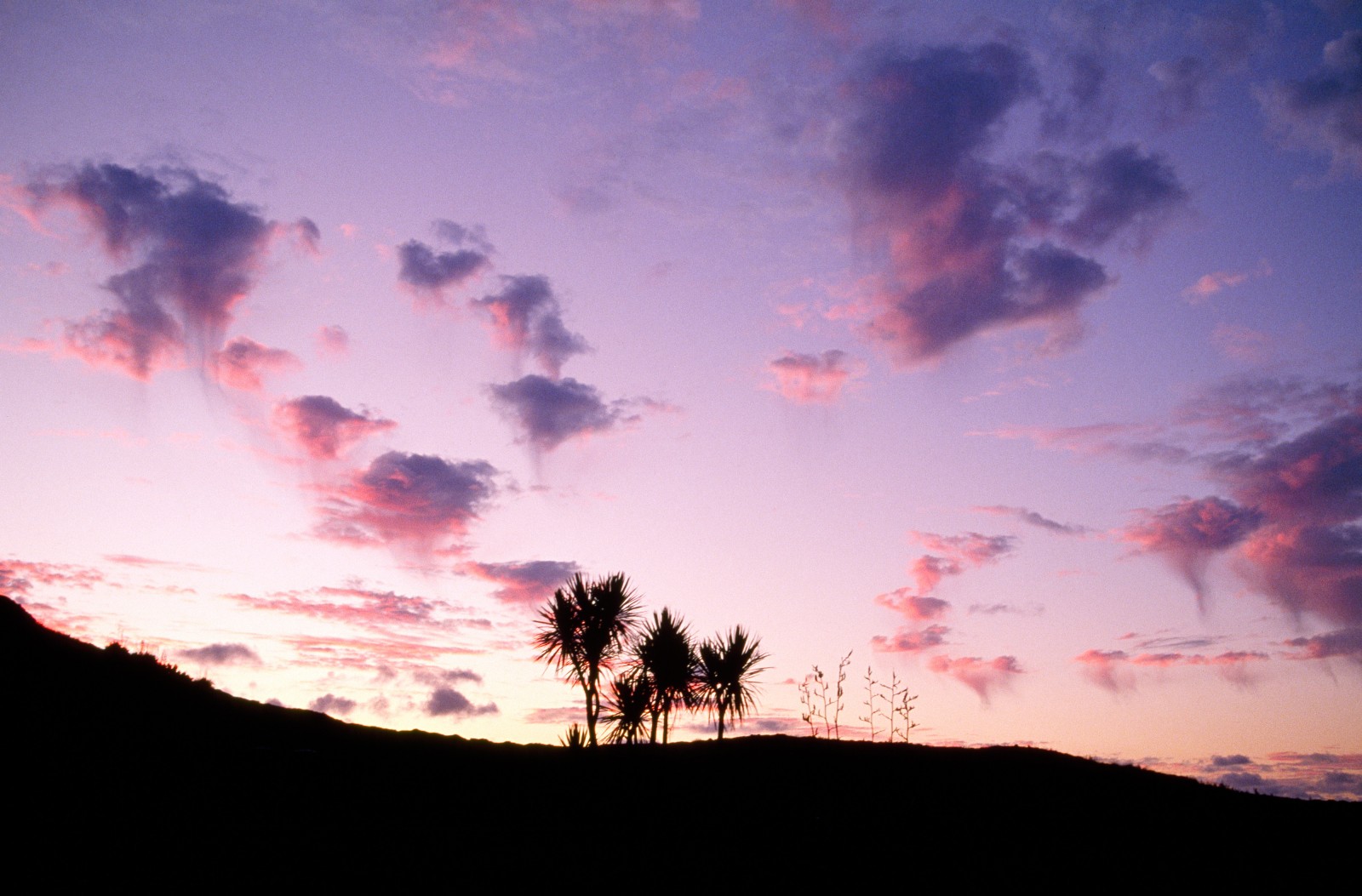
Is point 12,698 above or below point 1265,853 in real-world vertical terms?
above

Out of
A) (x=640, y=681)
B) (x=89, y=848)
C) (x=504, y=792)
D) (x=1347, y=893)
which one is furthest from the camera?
(x=640, y=681)

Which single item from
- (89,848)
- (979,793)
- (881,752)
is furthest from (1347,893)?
(89,848)

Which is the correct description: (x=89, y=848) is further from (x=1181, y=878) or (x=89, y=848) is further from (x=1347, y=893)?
(x=1347, y=893)

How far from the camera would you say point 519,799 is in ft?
58.4

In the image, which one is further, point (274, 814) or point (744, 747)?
point (744, 747)

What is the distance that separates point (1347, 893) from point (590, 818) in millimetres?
12903

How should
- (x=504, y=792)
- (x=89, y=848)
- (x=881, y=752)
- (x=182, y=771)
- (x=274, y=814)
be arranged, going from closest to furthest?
(x=89, y=848)
(x=274, y=814)
(x=182, y=771)
(x=504, y=792)
(x=881, y=752)

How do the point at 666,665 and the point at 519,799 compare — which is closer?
the point at 519,799

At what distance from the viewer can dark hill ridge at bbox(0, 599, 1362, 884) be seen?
13.9m

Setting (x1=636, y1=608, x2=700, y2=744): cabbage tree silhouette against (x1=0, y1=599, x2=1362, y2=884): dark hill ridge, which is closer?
(x1=0, y1=599, x2=1362, y2=884): dark hill ridge

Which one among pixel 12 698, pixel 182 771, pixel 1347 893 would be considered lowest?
pixel 1347 893

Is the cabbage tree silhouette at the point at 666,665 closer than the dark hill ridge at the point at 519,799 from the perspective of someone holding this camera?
No

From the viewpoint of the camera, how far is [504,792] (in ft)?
59.9

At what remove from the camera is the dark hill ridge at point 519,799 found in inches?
548
